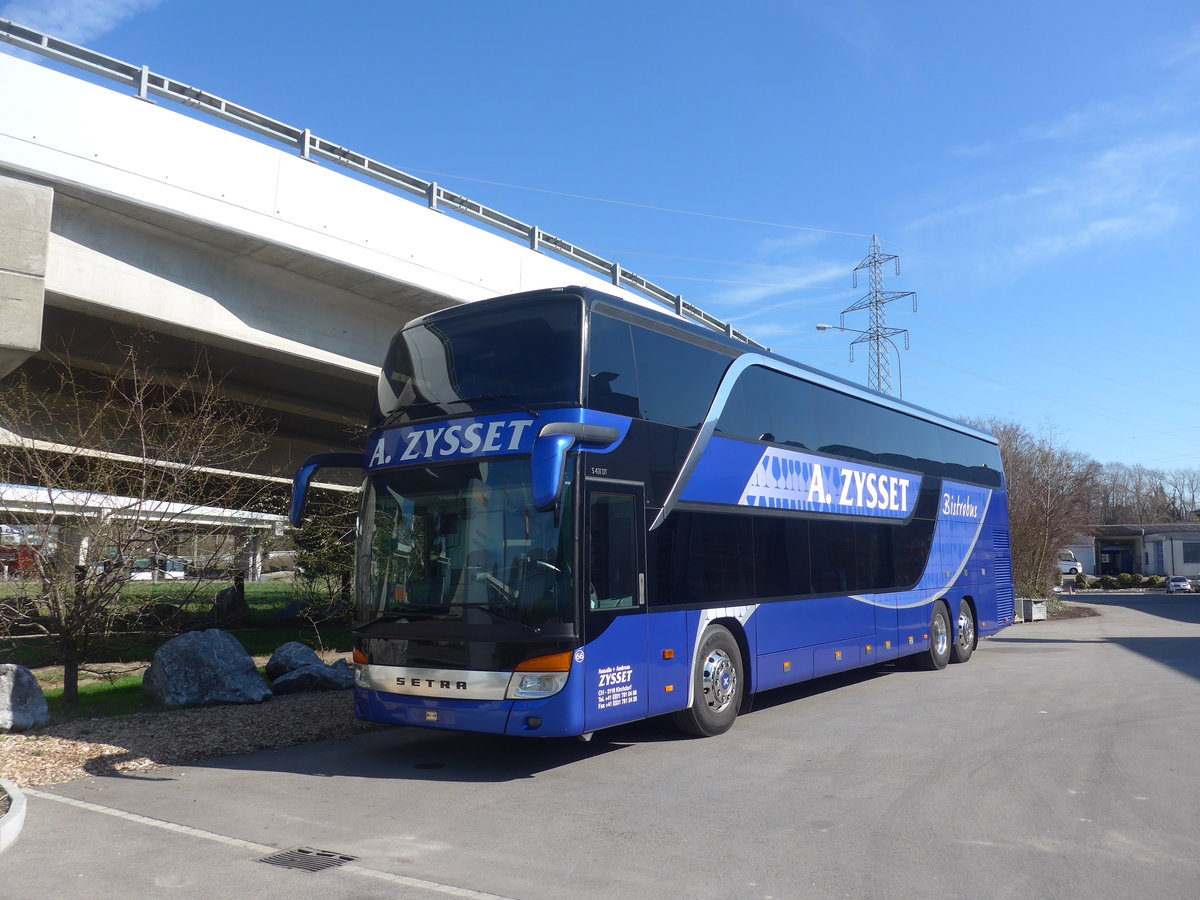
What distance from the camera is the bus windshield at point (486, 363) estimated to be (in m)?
8.32

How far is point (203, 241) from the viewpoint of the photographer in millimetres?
12820

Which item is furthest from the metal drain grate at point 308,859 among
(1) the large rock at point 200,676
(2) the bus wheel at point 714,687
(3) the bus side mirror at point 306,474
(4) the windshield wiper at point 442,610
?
(1) the large rock at point 200,676

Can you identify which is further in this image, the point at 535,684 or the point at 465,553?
the point at 465,553

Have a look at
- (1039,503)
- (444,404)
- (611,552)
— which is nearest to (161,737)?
(444,404)

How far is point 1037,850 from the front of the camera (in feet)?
18.7

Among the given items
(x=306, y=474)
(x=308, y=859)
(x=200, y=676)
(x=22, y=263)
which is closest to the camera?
(x=308, y=859)

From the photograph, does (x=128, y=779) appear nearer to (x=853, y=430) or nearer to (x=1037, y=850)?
(x=1037, y=850)

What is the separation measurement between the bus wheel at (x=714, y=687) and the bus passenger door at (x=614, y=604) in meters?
1.01

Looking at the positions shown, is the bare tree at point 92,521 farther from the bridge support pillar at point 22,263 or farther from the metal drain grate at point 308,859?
the metal drain grate at point 308,859

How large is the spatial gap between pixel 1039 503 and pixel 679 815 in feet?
123

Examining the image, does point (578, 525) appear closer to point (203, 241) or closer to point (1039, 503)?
point (203, 241)

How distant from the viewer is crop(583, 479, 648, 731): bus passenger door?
8016mm

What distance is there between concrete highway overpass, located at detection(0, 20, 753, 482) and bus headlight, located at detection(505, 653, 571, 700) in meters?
6.90

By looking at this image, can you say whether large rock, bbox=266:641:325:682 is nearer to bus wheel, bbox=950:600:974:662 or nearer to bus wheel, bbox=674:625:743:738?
bus wheel, bbox=674:625:743:738
